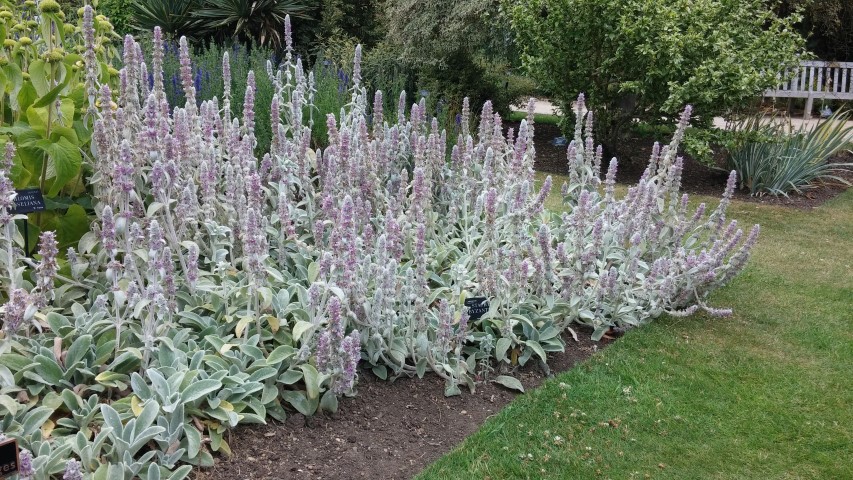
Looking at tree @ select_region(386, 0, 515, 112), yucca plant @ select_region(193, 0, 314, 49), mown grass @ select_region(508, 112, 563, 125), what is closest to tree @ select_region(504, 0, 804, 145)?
tree @ select_region(386, 0, 515, 112)

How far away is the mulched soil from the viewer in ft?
9.04

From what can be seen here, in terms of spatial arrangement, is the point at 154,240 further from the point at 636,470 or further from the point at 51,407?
the point at 636,470

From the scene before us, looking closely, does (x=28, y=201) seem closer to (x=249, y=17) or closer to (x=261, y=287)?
(x=261, y=287)

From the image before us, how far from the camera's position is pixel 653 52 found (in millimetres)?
7816

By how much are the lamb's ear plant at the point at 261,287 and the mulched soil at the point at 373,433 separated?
2.9 inches

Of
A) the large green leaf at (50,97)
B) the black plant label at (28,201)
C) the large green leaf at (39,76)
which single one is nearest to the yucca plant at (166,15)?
the large green leaf at (39,76)

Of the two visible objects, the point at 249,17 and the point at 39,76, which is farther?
the point at 249,17

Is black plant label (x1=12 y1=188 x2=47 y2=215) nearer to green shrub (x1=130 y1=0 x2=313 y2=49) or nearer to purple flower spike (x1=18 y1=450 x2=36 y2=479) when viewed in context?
purple flower spike (x1=18 y1=450 x2=36 y2=479)

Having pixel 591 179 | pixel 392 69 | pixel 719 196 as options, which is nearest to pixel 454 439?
pixel 591 179

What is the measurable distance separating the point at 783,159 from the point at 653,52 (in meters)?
Result: 2.17

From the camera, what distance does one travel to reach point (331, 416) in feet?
10.2

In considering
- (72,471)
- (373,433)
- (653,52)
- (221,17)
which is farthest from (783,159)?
(221,17)

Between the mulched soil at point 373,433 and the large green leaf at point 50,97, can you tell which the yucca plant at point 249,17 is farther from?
the mulched soil at point 373,433

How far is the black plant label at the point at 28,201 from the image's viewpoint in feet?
9.29
